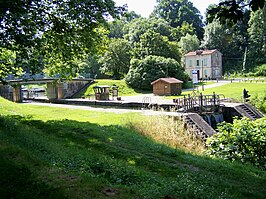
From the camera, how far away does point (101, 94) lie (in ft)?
127

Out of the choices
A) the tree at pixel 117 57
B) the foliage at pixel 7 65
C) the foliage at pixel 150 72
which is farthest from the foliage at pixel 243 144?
the tree at pixel 117 57

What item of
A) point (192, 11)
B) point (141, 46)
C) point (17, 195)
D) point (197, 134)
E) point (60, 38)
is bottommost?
point (197, 134)

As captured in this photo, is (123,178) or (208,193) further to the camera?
(123,178)

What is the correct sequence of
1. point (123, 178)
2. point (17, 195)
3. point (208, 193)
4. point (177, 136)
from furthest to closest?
point (177, 136), point (123, 178), point (208, 193), point (17, 195)

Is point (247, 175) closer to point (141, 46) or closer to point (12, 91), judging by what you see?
point (12, 91)

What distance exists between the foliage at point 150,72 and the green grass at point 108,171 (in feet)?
125

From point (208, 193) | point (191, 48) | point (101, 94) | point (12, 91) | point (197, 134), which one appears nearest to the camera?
point (208, 193)

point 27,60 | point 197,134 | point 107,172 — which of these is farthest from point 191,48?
point 107,172

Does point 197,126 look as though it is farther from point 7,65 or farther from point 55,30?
point 7,65

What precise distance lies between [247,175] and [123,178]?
13.0ft

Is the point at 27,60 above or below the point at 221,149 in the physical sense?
above

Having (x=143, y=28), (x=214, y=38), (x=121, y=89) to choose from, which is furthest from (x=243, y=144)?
(x=214, y=38)

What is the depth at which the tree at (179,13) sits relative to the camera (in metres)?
104

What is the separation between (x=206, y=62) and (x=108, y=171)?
210ft
